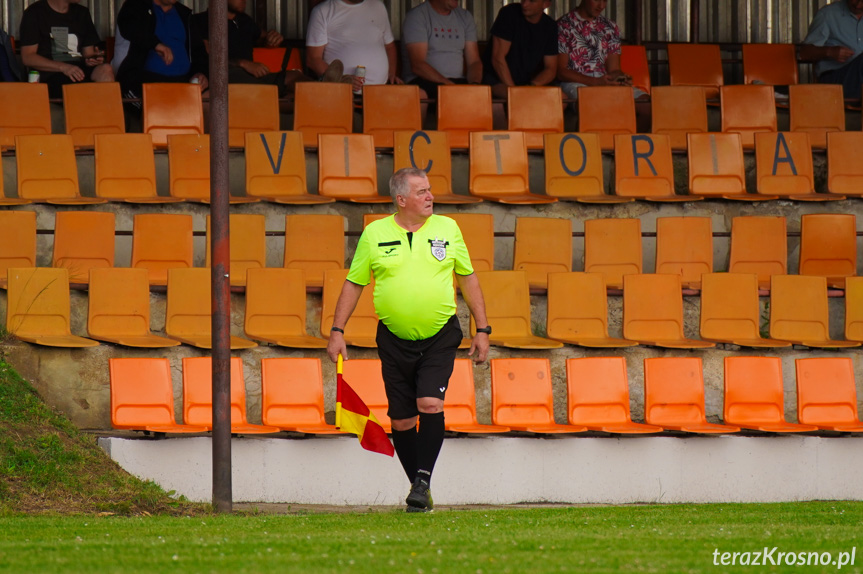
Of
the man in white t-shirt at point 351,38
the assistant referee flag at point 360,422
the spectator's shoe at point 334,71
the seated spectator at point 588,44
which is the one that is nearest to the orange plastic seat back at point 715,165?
the seated spectator at point 588,44

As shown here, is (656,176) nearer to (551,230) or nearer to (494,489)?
(551,230)

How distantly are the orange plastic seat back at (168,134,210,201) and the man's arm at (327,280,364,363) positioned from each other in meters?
3.60

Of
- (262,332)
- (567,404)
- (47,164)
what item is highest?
(47,164)

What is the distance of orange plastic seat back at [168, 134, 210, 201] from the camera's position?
8.88 meters

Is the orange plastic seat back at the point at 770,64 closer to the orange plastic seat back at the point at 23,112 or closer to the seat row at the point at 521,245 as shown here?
the seat row at the point at 521,245

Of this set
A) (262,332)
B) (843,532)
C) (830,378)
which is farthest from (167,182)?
(843,532)

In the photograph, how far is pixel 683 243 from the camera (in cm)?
888

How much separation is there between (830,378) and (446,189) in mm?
3231

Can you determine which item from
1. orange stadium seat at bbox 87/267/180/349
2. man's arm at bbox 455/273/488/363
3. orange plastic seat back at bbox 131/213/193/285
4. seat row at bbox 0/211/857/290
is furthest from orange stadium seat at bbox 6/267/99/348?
man's arm at bbox 455/273/488/363

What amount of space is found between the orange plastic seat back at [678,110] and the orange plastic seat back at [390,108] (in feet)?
7.05

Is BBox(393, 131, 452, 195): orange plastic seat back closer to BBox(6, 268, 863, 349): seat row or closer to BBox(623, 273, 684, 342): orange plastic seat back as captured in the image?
BBox(6, 268, 863, 349): seat row

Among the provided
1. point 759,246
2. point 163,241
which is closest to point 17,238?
point 163,241

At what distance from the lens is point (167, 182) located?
9289 mm

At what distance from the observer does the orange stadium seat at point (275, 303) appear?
7.80 metres
